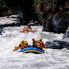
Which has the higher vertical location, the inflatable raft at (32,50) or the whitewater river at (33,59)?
the inflatable raft at (32,50)

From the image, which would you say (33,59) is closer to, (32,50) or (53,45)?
(32,50)

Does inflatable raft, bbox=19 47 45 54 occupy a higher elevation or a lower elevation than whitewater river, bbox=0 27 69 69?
higher

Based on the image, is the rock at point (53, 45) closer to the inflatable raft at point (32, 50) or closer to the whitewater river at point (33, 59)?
the whitewater river at point (33, 59)

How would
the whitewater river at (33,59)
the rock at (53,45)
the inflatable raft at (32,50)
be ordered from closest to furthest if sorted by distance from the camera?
the whitewater river at (33,59) → the inflatable raft at (32,50) → the rock at (53,45)

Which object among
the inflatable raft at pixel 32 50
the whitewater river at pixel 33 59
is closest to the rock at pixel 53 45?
the whitewater river at pixel 33 59

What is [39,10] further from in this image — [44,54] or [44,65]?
[44,65]

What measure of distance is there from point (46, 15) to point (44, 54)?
49.3ft

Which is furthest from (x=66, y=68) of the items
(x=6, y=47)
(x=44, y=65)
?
(x=6, y=47)

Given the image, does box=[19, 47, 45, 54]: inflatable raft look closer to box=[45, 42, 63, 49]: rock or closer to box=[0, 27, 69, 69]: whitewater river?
box=[0, 27, 69, 69]: whitewater river

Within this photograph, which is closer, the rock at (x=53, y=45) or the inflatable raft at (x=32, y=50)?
the inflatable raft at (x=32, y=50)

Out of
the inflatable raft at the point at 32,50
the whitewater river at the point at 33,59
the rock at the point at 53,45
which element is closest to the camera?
the whitewater river at the point at 33,59

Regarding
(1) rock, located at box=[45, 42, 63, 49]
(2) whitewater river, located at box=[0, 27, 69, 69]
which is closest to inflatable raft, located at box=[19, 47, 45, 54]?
(2) whitewater river, located at box=[0, 27, 69, 69]

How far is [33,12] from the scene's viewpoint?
44.7m

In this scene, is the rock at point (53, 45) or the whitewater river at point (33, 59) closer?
the whitewater river at point (33, 59)
